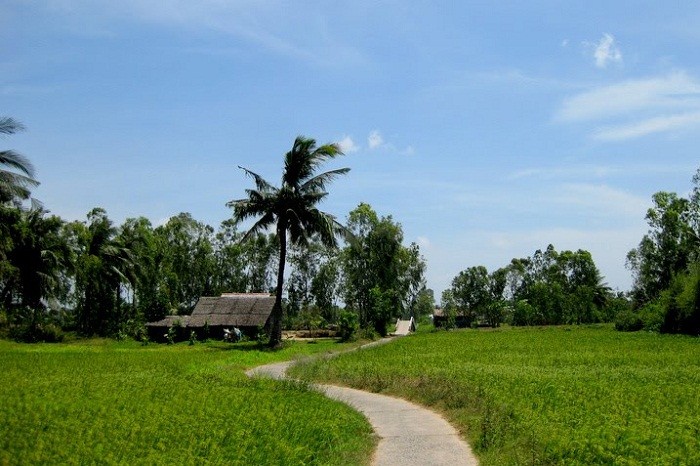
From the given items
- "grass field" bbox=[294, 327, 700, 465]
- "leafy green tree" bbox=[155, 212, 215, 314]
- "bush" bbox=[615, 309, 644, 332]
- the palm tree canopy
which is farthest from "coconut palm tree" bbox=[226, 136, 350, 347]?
"leafy green tree" bbox=[155, 212, 215, 314]

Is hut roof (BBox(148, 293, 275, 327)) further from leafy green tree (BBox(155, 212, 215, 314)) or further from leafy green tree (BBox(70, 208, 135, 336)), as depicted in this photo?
leafy green tree (BBox(155, 212, 215, 314))

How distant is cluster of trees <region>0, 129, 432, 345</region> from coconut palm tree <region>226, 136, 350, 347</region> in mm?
47

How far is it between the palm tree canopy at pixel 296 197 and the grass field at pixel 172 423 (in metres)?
15.0

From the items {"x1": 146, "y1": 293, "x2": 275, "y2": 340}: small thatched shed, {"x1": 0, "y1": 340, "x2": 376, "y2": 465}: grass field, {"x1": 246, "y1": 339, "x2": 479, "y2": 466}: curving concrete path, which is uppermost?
{"x1": 146, "y1": 293, "x2": 275, "y2": 340}: small thatched shed

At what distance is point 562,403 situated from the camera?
1133cm

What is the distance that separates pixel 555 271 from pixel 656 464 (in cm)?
8117

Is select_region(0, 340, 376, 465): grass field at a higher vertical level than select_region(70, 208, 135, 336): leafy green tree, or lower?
lower

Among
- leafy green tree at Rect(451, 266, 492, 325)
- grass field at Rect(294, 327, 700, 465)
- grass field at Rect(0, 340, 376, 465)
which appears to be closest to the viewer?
grass field at Rect(0, 340, 376, 465)

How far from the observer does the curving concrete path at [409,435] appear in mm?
8938

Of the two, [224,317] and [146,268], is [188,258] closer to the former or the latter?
[146,268]

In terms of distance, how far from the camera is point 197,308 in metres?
42.2

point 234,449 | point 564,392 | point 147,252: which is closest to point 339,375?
point 564,392

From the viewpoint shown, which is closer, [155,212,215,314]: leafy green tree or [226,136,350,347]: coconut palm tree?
[226,136,350,347]: coconut palm tree

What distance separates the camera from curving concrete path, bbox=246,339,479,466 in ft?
29.3
